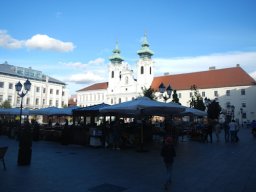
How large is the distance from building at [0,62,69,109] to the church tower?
24174mm

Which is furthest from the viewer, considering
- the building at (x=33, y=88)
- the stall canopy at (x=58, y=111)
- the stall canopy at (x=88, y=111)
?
the building at (x=33, y=88)

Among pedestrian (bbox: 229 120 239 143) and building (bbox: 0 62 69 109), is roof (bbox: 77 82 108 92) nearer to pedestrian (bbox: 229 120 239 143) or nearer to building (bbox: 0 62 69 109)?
building (bbox: 0 62 69 109)

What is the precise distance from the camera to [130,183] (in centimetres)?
766

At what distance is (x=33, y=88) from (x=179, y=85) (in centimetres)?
4273

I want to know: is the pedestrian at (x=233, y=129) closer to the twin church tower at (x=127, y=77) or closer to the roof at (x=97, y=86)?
the twin church tower at (x=127, y=77)

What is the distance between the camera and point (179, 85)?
7788 centimetres

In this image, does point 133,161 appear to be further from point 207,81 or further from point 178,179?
point 207,81

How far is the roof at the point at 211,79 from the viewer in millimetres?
67556

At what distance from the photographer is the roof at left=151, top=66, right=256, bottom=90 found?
67.6 m

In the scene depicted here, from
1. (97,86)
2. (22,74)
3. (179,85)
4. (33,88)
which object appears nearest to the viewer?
(22,74)

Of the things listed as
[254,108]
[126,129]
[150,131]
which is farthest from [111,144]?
[254,108]

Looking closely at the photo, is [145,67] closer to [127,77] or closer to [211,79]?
[127,77]

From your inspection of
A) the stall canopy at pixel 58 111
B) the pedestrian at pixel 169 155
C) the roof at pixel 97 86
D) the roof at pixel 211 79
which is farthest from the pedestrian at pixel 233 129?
the roof at pixel 97 86

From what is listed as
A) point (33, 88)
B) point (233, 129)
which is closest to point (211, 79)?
point (33, 88)
